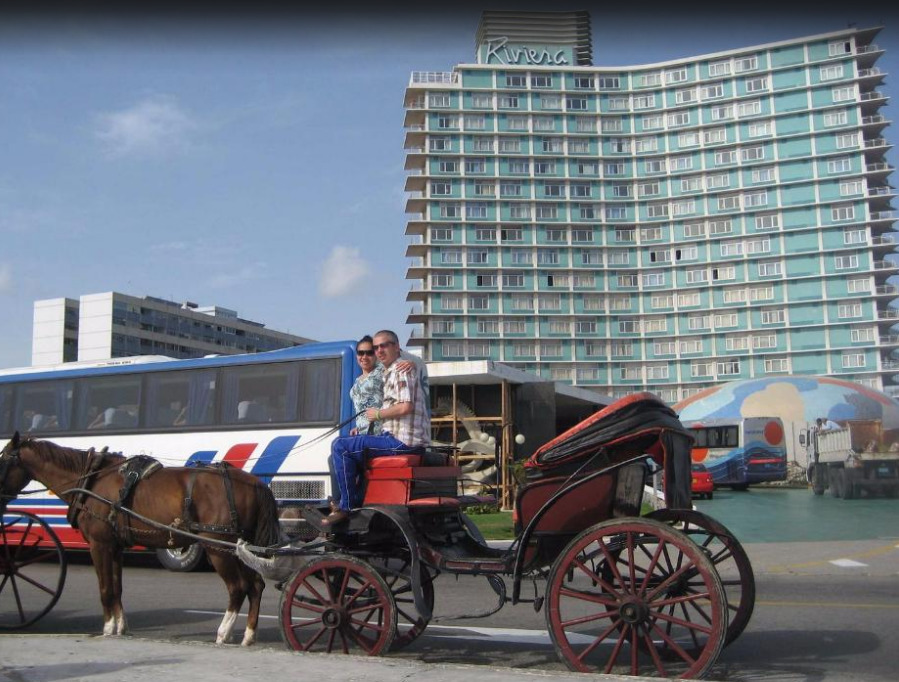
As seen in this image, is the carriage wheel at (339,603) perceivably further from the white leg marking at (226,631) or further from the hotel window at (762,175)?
the hotel window at (762,175)

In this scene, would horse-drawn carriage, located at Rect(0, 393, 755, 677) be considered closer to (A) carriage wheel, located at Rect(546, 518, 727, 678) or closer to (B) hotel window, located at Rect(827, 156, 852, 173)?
(A) carriage wheel, located at Rect(546, 518, 727, 678)

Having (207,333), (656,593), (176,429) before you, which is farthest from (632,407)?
(207,333)

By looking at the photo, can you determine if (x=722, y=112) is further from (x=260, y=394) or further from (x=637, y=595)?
(x=637, y=595)

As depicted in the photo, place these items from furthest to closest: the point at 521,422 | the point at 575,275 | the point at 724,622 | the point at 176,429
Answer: the point at 575,275, the point at 521,422, the point at 176,429, the point at 724,622

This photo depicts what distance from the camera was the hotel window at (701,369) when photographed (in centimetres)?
9644

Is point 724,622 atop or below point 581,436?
below

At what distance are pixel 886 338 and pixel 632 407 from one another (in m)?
94.6

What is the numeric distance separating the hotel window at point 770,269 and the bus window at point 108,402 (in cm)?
8923

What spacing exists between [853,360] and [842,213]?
15.5 metres

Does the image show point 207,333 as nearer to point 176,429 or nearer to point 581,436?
point 176,429

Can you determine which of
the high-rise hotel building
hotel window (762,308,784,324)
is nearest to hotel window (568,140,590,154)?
the high-rise hotel building

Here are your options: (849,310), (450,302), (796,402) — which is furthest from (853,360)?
(796,402)

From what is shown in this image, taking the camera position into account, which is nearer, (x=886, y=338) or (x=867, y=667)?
(x=867, y=667)

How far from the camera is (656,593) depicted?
570 cm
